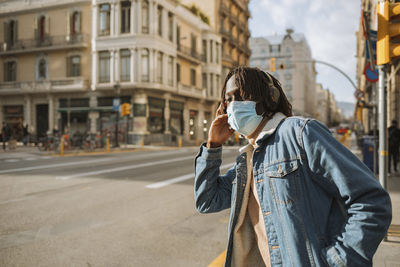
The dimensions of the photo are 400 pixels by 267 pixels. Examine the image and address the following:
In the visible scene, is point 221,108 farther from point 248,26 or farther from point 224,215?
point 248,26

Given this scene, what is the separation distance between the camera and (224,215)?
587 centimetres

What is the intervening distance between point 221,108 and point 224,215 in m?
4.29

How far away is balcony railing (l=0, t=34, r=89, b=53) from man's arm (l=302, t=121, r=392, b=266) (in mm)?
32003

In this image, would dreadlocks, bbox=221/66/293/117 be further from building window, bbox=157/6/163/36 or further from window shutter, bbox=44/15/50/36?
window shutter, bbox=44/15/50/36

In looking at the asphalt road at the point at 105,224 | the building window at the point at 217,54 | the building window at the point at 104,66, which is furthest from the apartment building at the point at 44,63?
the asphalt road at the point at 105,224

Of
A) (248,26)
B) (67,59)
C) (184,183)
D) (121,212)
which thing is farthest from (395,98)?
(248,26)

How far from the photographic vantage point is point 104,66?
29547 mm

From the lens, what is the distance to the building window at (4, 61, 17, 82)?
33781 mm

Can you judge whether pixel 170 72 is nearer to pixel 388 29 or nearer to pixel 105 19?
pixel 105 19

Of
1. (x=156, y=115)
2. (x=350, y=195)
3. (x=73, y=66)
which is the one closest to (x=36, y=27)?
(x=73, y=66)

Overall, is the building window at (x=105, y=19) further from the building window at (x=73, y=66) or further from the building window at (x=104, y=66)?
the building window at (x=73, y=66)

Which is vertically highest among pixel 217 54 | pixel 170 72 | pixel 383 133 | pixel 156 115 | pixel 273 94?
pixel 217 54

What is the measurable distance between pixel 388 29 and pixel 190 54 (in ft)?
110

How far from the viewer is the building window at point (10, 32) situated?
33.6m
